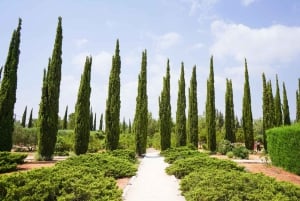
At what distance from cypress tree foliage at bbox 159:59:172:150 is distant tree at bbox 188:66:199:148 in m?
3.40

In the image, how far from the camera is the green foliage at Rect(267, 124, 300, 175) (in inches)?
695

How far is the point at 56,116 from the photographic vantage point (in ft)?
84.4

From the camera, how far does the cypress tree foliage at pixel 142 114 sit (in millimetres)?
30719

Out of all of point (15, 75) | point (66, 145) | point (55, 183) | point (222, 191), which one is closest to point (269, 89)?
point (66, 145)

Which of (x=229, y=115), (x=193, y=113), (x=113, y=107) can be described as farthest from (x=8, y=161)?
(x=229, y=115)

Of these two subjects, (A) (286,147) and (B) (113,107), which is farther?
(B) (113,107)

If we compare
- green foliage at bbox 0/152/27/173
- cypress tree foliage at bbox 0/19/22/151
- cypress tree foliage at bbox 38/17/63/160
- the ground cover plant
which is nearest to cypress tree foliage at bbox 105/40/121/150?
cypress tree foliage at bbox 38/17/63/160

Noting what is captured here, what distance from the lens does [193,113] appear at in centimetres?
3716

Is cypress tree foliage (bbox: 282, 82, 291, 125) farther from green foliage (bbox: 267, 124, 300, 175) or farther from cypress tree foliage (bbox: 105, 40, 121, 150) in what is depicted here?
cypress tree foliage (bbox: 105, 40, 121, 150)

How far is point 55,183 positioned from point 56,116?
1850 centimetres

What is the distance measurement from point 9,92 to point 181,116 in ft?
62.7

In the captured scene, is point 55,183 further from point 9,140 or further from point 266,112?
point 266,112

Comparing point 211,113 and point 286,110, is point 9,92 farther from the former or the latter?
point 286,110

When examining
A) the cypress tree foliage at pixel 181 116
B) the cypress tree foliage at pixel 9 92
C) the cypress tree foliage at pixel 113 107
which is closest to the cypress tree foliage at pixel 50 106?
the cypress tree foliage at pixel 9 92
